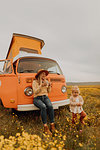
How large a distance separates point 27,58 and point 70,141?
3.06 meters

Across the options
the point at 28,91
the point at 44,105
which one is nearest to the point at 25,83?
the point at 28,91

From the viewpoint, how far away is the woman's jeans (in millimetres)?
3328

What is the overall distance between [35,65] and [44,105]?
1700 mm

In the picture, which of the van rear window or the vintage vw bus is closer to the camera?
the vintage vw bus

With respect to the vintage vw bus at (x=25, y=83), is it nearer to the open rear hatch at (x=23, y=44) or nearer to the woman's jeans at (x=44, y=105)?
the woman's jeans at (x=44, y=105)

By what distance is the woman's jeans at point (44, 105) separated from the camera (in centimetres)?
333

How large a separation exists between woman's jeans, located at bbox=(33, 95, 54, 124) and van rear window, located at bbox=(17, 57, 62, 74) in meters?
1.14

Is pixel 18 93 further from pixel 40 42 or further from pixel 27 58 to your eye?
pixel 40 42

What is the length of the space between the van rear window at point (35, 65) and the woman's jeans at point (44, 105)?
1140 mm

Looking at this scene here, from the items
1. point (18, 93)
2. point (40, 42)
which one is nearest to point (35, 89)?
point (18, 93)

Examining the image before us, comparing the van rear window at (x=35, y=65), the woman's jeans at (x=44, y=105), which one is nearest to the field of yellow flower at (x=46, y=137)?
the woman's jeans at (x=44, y=105)

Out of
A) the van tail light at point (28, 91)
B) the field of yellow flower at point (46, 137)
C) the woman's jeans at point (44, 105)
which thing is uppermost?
the van tail light at point (28, 91)

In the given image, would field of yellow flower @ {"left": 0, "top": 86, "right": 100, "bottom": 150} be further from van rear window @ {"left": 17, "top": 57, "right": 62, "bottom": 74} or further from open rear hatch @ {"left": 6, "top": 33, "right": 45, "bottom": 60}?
open rear hatch @ {"left": 6, "top": 33, "right": 45, "bottom": 60}

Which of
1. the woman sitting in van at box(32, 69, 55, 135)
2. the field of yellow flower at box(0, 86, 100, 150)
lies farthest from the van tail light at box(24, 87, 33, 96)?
the field of yellow flower at box(0, 86, 100, 150)
